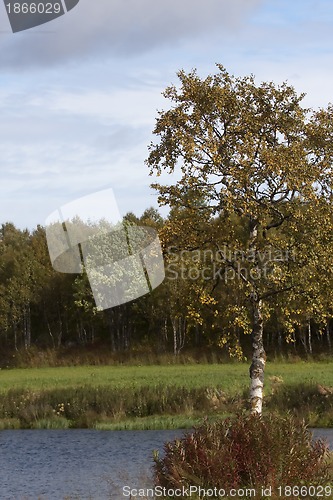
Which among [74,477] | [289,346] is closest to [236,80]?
[74,477]

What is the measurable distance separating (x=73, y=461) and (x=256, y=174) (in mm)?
12445

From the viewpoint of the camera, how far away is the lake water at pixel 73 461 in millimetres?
25830

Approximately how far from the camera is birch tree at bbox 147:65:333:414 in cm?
3297

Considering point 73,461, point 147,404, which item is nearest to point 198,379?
point 147,404

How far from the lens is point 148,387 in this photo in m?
45.5

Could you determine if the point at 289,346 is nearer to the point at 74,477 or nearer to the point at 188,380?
the point at 188,380

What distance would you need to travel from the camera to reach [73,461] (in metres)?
33.6

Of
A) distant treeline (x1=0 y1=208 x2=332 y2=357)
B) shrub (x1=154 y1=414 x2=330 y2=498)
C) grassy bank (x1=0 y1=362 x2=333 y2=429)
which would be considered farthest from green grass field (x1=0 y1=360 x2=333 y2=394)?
shrub (x1=154 y1=414 x2=330 y2=498)

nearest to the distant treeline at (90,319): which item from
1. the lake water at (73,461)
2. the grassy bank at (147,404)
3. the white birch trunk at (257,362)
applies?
the grassy bank at (147,404)

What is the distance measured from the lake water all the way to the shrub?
257cm

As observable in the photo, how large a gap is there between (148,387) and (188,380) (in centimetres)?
741

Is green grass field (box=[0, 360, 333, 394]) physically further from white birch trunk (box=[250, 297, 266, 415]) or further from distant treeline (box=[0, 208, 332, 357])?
white birch trunk (box=[250, 297, 266, 415])

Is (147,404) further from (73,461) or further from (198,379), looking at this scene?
(73,461)

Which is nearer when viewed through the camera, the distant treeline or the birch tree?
the birch tree
